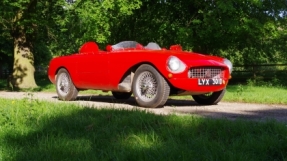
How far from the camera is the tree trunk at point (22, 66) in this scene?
19469mm

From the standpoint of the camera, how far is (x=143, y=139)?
13.0 feet

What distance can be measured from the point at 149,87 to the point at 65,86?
2.66 metres

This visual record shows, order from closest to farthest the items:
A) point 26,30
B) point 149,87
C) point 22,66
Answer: point 149,87 → point 26,30 → point 22,66

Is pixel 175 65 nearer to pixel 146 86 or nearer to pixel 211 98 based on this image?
pixel 146 86

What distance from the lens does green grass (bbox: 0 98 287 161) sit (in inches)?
134

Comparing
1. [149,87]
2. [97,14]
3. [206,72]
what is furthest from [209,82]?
[97,14]

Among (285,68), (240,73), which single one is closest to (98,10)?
(240,73)

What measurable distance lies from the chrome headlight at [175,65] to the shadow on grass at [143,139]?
6.62 feet

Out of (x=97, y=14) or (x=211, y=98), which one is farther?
(x=97, y=14)

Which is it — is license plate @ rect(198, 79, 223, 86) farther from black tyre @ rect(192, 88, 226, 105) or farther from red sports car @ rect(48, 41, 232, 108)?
black tyre @ rect(192, 88, 226, 105)

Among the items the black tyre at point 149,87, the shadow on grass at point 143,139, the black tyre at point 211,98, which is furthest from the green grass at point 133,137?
the black tyre at point 211,98

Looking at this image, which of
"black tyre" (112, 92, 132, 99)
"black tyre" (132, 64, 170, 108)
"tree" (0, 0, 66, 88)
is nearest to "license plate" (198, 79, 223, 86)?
"black tyre" (132, 64, 170, 108)

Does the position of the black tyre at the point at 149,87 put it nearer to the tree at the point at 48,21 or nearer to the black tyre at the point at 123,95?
the black tyre at the point at 123,95

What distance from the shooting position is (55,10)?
20422mm
